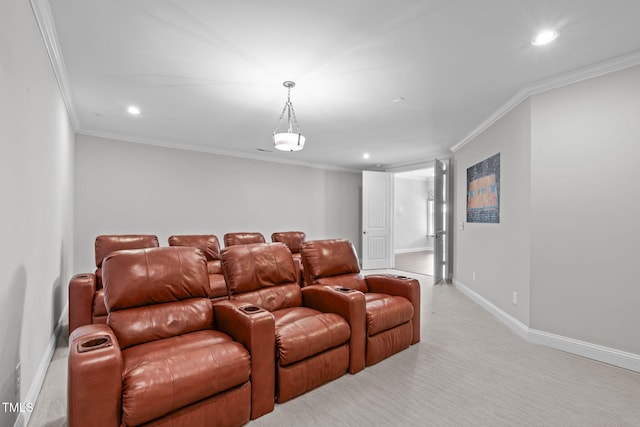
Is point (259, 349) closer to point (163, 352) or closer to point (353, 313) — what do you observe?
point (163, 352)

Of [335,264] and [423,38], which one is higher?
[423,38]

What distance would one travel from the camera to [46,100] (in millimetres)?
2434

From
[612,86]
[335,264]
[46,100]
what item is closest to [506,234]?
[612,86]

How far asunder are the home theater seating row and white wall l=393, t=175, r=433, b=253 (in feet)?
24.7

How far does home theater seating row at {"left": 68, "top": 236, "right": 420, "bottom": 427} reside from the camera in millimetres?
1424

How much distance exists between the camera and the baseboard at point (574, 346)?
250 cm

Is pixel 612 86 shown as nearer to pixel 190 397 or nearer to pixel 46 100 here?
pixel 190 397

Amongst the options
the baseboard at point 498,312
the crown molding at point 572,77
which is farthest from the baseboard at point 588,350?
the crown molding at point 572,77

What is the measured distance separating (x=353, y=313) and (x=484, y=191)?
3.02m

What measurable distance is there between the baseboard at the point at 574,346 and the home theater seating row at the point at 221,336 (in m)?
1.18

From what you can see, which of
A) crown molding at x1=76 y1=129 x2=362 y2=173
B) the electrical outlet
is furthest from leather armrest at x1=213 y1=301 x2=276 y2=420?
crown molding at x1=76 y1=129 x2=362 y2=173

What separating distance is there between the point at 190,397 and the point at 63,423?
39.4 inches

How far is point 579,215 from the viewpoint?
2771 millimetres

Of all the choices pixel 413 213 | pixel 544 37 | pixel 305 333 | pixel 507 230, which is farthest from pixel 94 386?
pixel 413 213
